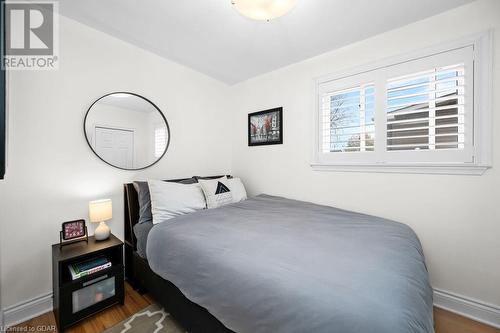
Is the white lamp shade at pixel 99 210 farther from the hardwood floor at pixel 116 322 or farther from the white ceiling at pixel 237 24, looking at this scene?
the white ceiling at pixel 237 24

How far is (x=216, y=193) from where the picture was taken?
7.57ft

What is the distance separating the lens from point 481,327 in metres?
1.53

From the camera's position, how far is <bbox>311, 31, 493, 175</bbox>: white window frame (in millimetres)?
1535

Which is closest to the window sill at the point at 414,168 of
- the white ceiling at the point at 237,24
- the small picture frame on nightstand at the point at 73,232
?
the white ceiling at the point at 237,24

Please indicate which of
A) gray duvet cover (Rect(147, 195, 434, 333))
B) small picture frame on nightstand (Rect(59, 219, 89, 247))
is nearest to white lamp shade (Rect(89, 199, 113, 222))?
small picture frame on nightstand (Rect(59, 219, 89, 247))

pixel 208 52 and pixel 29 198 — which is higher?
pixel 208 52

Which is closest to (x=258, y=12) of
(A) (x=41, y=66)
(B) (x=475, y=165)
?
(A) (x=41, y=66)

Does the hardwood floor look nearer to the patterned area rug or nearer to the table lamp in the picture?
the patterned area rug

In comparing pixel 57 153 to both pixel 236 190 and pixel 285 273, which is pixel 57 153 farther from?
pixel 285 273

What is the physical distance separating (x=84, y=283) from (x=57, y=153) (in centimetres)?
109

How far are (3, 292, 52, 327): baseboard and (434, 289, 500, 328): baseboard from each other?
130 inches

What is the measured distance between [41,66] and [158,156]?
1.19 m

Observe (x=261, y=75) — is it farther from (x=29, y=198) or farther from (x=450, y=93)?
(x=29, y=198)

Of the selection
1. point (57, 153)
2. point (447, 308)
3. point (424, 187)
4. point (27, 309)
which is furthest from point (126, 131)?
point (447, 308)
